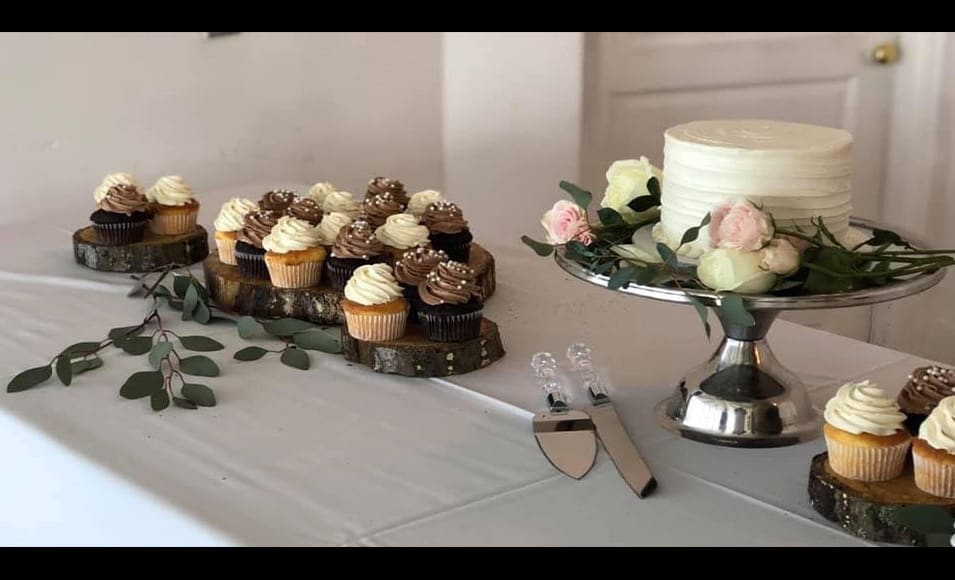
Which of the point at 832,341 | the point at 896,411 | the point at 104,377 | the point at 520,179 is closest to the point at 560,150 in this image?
the point at 520,179

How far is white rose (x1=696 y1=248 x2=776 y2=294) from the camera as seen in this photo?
3.37 ft

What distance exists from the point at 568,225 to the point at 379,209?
47cm

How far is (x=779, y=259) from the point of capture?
40.6 inches

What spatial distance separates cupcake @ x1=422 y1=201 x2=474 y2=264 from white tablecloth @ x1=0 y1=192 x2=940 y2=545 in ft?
0.35

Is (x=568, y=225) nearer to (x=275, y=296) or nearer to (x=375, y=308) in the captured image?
(x=375, y=308)

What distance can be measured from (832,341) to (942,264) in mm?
353

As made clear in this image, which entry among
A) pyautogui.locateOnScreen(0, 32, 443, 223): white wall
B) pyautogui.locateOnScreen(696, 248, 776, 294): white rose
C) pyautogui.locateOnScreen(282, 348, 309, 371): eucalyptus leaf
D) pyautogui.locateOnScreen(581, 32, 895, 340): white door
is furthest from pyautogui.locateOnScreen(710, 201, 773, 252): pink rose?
pyautogui.locateOnScreen(581, 32, 895, 340): white door

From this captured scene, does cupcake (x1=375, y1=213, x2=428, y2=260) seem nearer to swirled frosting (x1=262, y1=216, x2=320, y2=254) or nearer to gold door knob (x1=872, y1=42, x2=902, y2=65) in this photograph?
swirled frosting (x1=262, y1=216, x2=320, y2=254)

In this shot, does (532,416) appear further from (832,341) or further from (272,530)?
(832,341)

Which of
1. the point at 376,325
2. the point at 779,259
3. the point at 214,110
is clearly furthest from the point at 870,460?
the point at 214,110

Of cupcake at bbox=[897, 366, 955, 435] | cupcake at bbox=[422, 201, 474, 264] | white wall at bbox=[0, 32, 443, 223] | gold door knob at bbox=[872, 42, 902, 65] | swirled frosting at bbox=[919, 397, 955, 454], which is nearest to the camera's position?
swirled frosting at bbox=[919, 397, 955, 454]

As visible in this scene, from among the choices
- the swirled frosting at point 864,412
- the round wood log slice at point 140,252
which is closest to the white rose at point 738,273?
the swirled frosting at point 864,412

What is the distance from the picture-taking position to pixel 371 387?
4.21ft

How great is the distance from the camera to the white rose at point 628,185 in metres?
1.26
